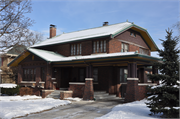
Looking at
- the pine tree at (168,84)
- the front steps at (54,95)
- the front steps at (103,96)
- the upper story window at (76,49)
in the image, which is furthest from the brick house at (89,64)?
the pine tree at (168,84)

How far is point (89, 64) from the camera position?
701 inches

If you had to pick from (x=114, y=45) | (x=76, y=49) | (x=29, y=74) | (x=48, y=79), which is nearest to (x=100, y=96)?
(x=114, y=45)

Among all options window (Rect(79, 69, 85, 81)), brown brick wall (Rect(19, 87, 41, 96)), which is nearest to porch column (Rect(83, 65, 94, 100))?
window (Rect(79, 69, 85, 81))

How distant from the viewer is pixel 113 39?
20891mm

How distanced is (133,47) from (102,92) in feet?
25.4

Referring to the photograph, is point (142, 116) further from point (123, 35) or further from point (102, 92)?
point (123, 35)

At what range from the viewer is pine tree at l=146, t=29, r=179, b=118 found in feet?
29.5

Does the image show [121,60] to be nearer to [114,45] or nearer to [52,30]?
[114,45]

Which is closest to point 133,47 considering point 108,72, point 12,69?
point 108,72

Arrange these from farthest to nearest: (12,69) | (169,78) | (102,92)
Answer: (12,69) → (102,92) → (169,78)

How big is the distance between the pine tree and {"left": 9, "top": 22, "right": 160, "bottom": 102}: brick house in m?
6.02

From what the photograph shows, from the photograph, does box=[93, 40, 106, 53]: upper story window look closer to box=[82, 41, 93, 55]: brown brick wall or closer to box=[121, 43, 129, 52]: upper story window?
box=[82, 41, 93, 55]: brown brick wall

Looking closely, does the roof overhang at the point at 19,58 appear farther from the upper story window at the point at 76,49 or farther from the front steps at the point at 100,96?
the front steps at the point at 100,96

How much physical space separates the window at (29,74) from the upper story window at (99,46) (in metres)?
8.43
